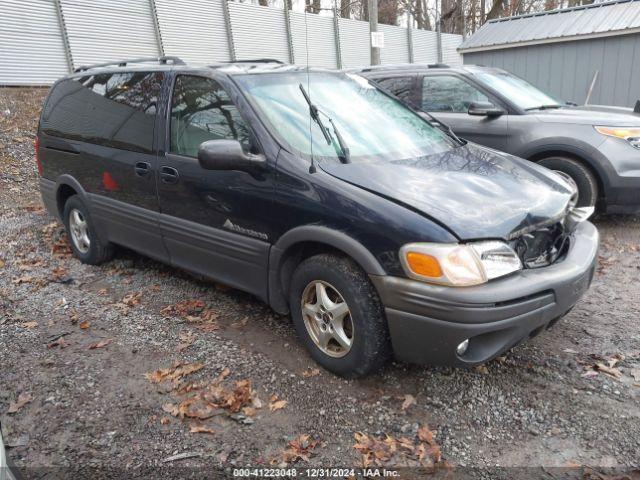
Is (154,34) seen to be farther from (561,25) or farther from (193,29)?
(561,25)

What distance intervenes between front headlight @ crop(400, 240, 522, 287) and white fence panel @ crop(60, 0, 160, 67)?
1274 cm

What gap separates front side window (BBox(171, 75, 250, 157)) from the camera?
3504 millimetres

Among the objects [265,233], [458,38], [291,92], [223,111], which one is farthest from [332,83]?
[458,38]

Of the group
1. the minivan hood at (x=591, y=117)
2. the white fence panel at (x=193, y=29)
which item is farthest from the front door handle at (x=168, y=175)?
the white fence panel at (x=193, y=29)

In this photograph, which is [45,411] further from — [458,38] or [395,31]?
[458,38]

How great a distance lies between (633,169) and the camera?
543 cm

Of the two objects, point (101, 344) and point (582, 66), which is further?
point (582, 66)

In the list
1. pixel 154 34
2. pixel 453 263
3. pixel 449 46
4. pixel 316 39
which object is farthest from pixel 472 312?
pixel 449 46

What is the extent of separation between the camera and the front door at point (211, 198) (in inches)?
132

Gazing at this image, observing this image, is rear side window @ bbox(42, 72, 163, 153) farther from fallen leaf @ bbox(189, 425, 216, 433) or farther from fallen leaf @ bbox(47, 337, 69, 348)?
fallen leaf @ bbox(189, 425, 216, 433)

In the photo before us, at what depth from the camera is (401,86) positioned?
23.1ft

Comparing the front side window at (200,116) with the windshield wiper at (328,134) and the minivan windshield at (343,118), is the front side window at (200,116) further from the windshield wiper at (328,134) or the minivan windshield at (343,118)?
the windshield wiper at (328,134)

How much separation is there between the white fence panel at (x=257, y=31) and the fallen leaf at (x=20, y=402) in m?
15.1

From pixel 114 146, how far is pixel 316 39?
15852 millimetres
